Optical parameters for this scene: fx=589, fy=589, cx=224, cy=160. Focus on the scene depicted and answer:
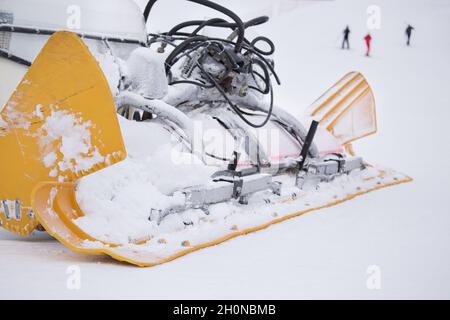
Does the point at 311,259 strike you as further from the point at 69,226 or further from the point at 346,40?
the point at 346,40

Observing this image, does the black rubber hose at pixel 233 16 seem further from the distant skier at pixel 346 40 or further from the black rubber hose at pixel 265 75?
the distant skier at pixel 346 40

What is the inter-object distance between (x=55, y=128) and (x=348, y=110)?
9.67ft

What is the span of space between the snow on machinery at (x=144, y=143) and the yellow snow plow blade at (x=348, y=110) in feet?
0.60

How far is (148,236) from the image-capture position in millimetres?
2332

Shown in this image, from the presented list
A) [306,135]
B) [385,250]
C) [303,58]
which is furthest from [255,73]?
[303,58]

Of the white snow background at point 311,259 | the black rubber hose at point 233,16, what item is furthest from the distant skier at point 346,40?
the black rubber hose at point 233,16

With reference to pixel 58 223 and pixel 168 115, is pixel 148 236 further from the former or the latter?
pixel 168 115

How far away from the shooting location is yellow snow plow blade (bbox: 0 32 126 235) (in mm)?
2234

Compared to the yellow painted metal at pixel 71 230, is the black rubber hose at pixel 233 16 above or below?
above

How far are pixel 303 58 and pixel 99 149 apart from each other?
33.5ft

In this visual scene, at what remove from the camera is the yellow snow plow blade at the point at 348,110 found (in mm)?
4645

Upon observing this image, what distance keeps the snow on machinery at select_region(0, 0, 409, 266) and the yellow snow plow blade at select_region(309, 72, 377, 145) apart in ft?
0.60

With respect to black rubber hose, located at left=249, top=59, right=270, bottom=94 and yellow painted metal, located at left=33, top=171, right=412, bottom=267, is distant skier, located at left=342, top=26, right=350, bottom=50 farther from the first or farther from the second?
yellow painted metal, located at left=33, top=171, right=412, bottom=267

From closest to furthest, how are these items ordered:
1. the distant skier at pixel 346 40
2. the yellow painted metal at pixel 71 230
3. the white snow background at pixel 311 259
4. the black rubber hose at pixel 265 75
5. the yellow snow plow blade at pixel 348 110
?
the white snow background at pixel 311 259
the yellow painted metal at pixel 71 230
the black rubber hose at pixel 265 75
the yellow snow plow blade at pixel 348 110
the distant skier at pixel 346 40
